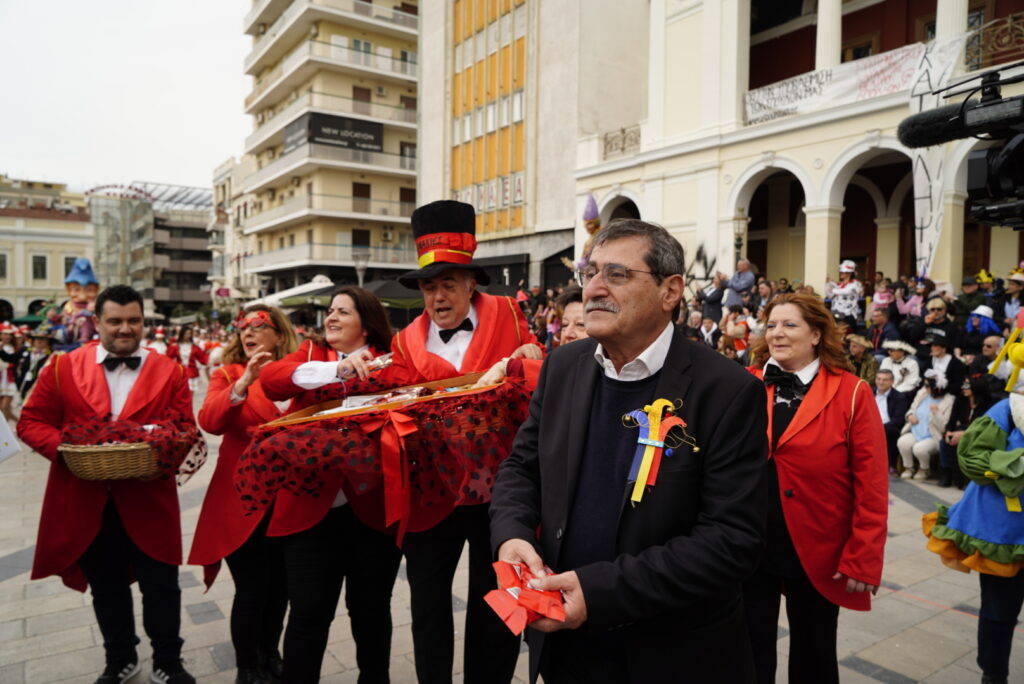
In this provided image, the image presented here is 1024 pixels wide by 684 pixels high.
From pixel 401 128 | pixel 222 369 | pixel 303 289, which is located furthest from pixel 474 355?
pixel 401 128

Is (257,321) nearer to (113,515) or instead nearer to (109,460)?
(109,460)

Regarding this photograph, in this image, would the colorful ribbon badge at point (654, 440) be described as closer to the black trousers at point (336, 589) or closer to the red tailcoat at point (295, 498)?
the red tailcoat at point (295, 498)

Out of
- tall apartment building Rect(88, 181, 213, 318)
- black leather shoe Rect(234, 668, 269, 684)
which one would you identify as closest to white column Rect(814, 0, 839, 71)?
black leather shoe Rect(234, 668, 269, 684)

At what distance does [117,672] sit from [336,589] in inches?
57.3

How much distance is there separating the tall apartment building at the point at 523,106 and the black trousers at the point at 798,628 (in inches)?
808

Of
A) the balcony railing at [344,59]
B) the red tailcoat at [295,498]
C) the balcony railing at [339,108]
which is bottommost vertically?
the red tailcoat at [295,498]

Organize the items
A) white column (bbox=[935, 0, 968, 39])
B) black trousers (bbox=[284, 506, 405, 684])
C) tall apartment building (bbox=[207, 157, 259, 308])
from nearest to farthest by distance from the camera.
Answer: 1. black trousers (bbox=[284, 506, 405, 684])
2. white column (bbox=[935, 0, 968, 39])
3. tall apartment building (bbox=[207, 157, 259, 308])

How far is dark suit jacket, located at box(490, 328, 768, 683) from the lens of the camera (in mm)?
1792

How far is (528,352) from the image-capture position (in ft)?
10.4

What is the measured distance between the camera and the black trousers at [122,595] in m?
3.57

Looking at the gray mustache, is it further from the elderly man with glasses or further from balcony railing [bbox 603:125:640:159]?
balcony railing [bbox 603:125:640:159]

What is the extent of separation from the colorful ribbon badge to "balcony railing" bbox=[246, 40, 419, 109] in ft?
137

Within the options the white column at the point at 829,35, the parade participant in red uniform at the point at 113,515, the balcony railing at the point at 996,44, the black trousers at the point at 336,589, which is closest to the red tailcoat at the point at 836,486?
the black trousers at the point at 336,589

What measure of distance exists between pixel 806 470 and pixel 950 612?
8.66ft
